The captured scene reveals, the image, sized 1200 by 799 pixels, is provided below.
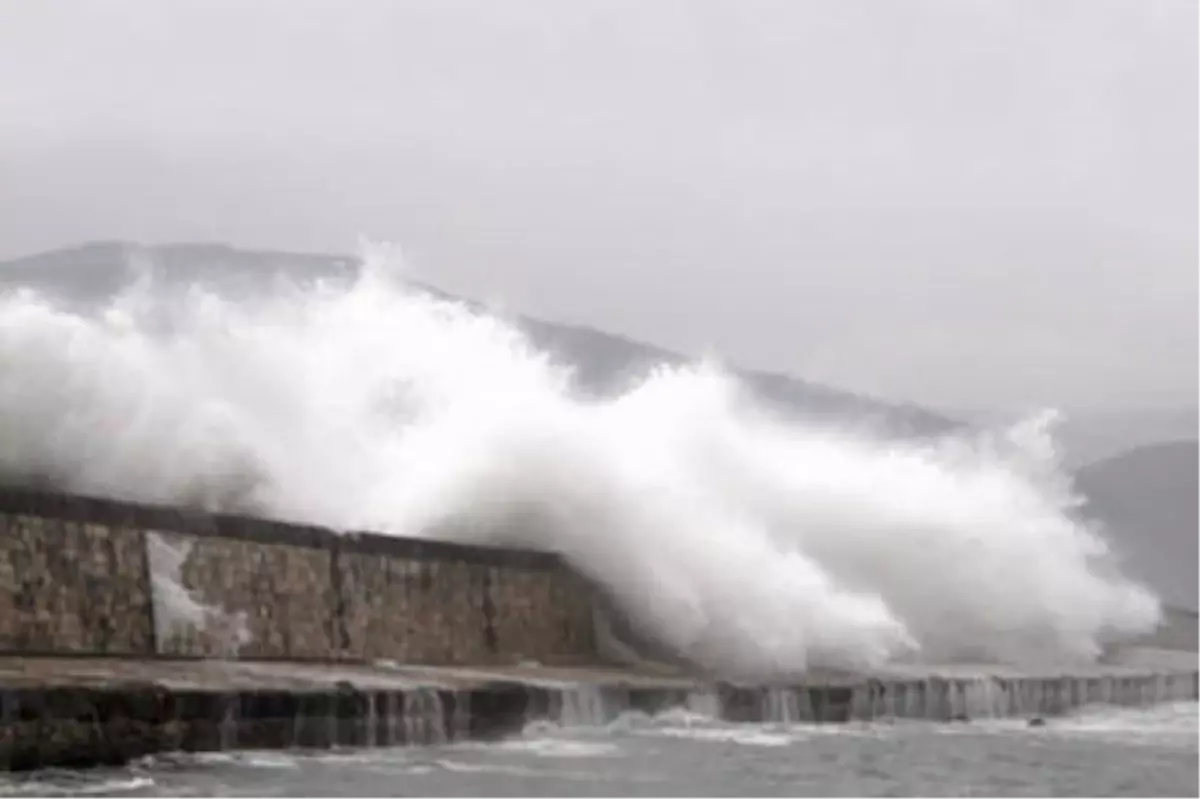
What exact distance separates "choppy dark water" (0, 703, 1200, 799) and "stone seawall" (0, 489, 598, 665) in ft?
8.55

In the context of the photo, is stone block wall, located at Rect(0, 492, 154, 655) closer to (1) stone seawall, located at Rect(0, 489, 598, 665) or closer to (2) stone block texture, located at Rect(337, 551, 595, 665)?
(1) stone seawall, located at Rect(0, 489, 598, 665)

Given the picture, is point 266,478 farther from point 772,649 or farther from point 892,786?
point 892,786

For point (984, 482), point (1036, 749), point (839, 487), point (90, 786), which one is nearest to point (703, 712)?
point (1036, 749)

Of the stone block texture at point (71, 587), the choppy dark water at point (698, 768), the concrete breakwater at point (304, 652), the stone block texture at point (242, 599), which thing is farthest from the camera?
the stone block texture at point (242, 599)

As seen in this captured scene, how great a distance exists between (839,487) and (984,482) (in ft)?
11.5

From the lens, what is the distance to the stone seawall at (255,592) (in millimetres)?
13359

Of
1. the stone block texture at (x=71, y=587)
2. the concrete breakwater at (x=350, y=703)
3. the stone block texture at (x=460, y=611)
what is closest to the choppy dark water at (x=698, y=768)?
the concrete breakwater at (x=350, y=703)

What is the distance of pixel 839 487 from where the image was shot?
27125mm

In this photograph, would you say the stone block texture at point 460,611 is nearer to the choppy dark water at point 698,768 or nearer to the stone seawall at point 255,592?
the stone seawall at point 255,592

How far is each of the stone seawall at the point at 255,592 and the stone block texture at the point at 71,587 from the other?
0.01 metres

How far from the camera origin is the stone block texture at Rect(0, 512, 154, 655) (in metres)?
13.0

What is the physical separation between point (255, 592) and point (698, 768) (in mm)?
4925

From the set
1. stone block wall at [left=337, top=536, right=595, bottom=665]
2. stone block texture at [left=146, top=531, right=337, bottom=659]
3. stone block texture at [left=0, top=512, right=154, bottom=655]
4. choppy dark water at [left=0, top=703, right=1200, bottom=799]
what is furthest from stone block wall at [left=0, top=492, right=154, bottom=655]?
stone block wall at [left=337, top=536, right=595, bottom=665]

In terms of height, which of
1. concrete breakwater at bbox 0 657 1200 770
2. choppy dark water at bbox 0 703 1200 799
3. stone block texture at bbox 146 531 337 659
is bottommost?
choppy dark water at bbox 0 703 1200 799
